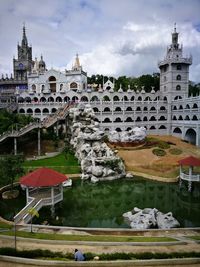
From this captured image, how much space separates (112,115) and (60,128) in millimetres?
12836

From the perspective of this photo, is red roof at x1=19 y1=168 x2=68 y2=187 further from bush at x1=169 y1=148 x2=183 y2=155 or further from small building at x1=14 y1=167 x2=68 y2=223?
bush at x1=169 y1=148 x2=183 y2=155

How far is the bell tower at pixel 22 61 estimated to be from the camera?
88.1 metres

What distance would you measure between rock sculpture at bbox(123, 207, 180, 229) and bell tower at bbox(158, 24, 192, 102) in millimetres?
46292

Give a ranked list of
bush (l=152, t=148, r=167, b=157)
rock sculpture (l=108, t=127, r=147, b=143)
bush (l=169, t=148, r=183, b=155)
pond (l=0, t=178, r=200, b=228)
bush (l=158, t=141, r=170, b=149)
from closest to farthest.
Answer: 1. pond (l=0, t=178, r=200, b=228)
2. bush (l=152, t=148, r=167, b=157)
3. bush (l=169, t=148, r=183, b=155)
4. bush (l=158, t=141, r=170, b=149)
5. rock sculpture (l=108, t=127, r=147, b=143)

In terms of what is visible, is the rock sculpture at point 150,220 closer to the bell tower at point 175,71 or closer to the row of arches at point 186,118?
the row of arches at point 186,118

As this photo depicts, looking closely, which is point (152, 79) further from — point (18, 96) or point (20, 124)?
point (20, 124)

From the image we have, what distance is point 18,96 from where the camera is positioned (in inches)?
2712

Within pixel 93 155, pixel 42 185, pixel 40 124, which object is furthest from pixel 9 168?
pixel 40 124

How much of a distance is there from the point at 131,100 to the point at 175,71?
1226 centimetres

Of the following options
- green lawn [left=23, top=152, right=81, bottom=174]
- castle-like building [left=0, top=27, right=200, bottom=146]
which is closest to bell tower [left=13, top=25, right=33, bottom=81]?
castle-like building [left=0, top=27, right=200, bottom=146]

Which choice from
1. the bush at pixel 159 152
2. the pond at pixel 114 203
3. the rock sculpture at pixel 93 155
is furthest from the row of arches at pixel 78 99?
the pond at pixel 114 203

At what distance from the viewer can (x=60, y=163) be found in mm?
41750

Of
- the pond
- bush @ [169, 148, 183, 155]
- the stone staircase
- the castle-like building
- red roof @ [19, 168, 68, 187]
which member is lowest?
the pond

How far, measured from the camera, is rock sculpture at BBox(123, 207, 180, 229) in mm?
21847
